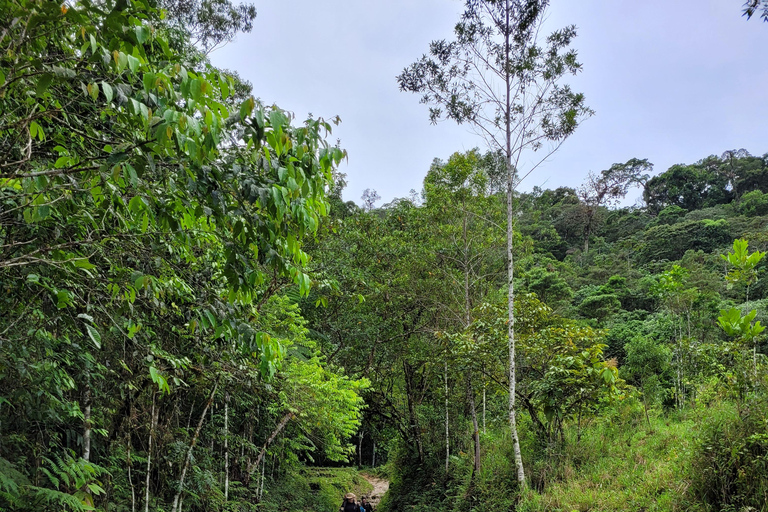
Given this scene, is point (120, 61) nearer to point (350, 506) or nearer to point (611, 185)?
point (350, 506)

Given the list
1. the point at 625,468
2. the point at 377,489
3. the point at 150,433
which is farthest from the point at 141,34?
the point at 377,489

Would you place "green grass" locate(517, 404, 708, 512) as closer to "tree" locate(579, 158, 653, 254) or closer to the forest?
the forest

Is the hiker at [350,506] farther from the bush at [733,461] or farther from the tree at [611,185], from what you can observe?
the tree at [611,185]

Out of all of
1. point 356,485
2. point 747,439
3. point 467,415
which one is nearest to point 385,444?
point 356,485

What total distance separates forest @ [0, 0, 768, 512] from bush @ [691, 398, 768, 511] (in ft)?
0.08

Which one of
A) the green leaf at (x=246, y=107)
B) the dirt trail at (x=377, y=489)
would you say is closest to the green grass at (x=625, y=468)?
the green leaf at (x=246, y=107)

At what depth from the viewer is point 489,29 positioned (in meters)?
8.68

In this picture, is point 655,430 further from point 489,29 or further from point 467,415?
point 489,29

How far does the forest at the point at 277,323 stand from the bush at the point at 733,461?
0.08ft

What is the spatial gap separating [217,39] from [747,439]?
16841 millimetres

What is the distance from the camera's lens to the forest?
6.79 feet

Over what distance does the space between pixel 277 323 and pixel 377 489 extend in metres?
13.3

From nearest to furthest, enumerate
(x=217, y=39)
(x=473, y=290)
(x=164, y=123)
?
(x=164, y=123)
(x=473, y=290)
(x=217, y=39)

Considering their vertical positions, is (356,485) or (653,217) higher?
(653,217)
